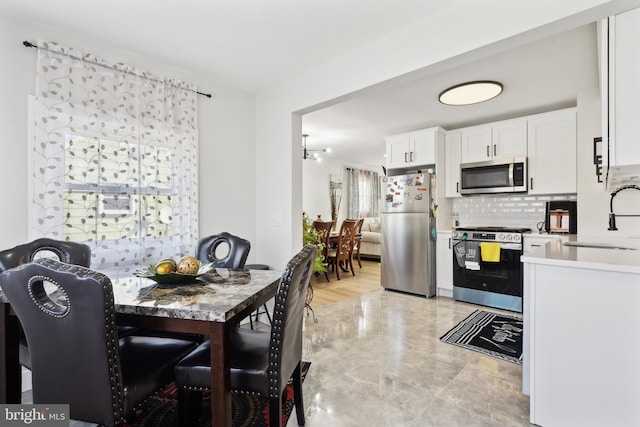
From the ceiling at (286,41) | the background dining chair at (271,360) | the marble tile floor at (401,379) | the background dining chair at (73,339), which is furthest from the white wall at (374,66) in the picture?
the background dining chair at (73,339)

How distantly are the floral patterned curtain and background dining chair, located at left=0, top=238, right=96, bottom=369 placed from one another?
13.6 inches

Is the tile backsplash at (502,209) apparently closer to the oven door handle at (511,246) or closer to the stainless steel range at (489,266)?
the stainless steel range at (489,266)

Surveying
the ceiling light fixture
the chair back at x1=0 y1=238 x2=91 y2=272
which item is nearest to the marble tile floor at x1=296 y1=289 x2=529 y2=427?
the chair back at x1=0 y1=238 x2=91 y2=272

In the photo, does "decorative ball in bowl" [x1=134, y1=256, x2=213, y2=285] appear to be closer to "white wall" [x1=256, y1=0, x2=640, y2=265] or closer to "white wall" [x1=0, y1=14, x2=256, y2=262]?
"white wall" [x1=0, y1=14, x2=256, y2=262]

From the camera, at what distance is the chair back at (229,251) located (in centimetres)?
215

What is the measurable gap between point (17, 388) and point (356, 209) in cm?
705

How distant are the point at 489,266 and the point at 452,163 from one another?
1.43 metres

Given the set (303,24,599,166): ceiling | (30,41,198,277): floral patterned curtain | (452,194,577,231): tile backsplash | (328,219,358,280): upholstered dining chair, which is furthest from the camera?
(328,219,358,280): upholstered dining chair

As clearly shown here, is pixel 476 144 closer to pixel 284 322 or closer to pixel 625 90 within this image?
pixel 625 90

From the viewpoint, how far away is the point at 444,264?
161 inches

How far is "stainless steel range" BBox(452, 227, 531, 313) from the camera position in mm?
3480

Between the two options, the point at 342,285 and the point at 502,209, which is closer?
the point at 502,209

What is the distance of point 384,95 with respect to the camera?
3.24 meters

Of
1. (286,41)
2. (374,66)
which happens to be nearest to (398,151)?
(374,66)
